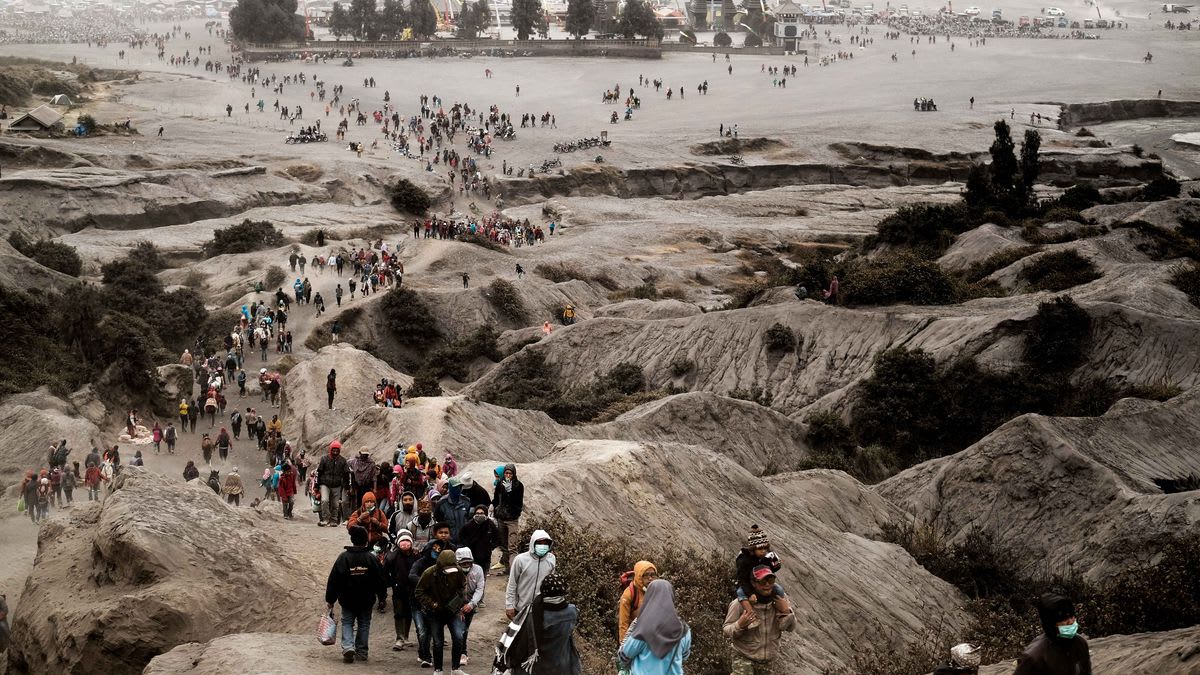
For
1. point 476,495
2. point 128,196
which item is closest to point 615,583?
point 476,495

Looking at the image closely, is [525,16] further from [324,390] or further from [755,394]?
[324,390]

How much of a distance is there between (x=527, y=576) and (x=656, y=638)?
5.08 feet

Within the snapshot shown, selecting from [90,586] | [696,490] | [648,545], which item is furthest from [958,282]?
[90,586]

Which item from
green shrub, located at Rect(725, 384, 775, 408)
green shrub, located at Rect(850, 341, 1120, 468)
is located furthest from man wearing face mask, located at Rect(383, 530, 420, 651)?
green shrub, located at Rect(725, 384, 775, 408)

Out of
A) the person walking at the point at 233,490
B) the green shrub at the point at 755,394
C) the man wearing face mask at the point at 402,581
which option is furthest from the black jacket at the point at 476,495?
the green shrub at the point at 755,394

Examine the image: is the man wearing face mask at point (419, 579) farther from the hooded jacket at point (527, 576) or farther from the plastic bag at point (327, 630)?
the hooded jacket at point (527, 576)

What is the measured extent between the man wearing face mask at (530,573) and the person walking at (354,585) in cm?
173

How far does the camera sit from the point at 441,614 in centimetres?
1080

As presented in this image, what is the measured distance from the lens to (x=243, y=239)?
5466 cm

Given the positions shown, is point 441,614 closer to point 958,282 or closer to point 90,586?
point 90,586

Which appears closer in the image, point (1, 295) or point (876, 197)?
point (1, 295)

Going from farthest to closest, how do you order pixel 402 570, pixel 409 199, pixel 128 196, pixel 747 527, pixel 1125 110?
pixel 1125 110
pixel 409 199
pixel 128 196
pixel 747 527
pixel 402 570

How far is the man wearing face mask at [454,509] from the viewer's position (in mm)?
12898

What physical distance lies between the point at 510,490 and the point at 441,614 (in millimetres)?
3477
